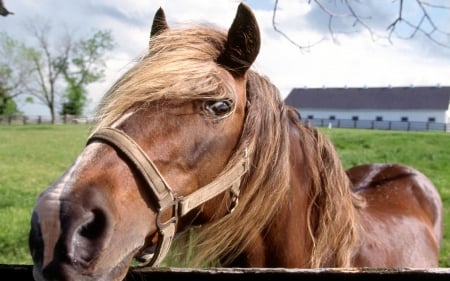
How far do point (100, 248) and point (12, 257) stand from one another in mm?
5341

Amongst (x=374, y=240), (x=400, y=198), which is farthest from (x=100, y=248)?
(x=400, y=198)

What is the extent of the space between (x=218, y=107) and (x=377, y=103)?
7323 centimetres

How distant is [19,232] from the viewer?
23.9ft

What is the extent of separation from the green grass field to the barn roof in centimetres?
4810

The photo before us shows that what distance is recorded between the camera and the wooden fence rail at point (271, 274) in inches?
59.6

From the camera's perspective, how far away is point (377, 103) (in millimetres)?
71438

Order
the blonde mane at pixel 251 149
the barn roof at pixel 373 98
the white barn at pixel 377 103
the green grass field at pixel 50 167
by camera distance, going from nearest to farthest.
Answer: the blonde mane at pixel 251 149, the green grass field at pixel 50 167, the white barn at pixel 377 103, the barn roof at pixel 373 98

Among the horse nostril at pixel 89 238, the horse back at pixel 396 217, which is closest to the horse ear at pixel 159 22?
the horse nostril at pixel 89 238

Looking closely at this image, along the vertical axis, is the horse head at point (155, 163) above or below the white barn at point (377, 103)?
above

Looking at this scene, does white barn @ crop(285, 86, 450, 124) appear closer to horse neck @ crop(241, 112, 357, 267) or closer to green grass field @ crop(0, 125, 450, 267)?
green grass field @ crop(0, 125, 450, 267)

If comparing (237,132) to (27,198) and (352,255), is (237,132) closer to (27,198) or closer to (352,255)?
(352,255)

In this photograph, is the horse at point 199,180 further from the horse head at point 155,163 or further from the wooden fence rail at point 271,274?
the wooden fence rail at point 271,274

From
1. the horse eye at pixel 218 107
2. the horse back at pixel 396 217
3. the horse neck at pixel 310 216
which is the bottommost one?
the horse back at pixel 396 217

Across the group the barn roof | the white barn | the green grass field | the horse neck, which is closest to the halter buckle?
the horse neck
